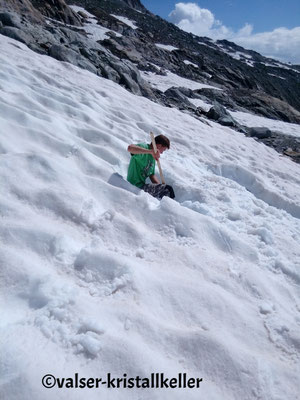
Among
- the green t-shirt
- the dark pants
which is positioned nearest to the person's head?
the green t-shirt

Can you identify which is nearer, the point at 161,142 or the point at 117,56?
the point at 161,142

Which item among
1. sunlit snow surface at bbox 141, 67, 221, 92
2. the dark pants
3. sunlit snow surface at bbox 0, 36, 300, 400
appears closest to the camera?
sunlit snow surface at bbox 0, 36, 300, 400

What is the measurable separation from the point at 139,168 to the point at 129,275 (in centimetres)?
195

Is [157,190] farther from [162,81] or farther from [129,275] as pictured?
[162,81]

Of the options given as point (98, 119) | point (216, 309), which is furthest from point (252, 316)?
point (98, 119)

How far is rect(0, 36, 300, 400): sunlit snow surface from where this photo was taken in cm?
164

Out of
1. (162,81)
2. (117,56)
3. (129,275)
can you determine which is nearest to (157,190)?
(129,275)

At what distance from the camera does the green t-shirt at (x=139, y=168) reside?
3.80 metres

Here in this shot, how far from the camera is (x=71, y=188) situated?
9.82 feet

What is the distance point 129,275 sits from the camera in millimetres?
2178

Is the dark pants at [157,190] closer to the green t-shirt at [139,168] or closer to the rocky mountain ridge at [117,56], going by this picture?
the green t-shirt at [139,168]

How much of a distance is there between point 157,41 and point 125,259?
159 feet

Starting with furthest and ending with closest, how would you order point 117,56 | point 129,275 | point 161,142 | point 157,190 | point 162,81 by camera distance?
point 117,56 < point 162,81 < point 161,142 < point 157,190 < point 129,275

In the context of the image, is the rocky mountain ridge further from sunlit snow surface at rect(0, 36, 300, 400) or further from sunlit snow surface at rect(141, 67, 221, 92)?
sunlit snow surface at rect(0, 36, 300, 400)
